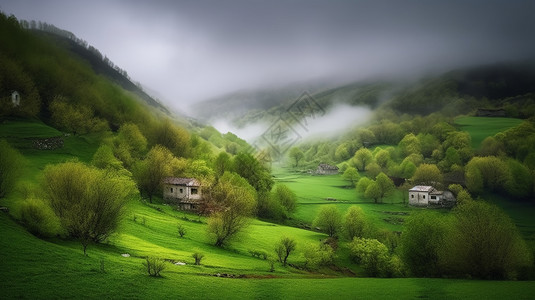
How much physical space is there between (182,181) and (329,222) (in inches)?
1466

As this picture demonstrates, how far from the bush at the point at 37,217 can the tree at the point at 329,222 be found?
62527 millimetres

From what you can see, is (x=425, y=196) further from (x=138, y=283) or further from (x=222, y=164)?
(x=138, y=283)

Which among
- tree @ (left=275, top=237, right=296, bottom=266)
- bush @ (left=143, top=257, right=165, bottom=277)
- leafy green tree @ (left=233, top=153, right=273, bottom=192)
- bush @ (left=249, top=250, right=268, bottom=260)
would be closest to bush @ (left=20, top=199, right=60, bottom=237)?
bush @ (left=143, top=257, right=165, bottom=277)

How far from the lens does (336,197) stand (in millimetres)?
A: 139000

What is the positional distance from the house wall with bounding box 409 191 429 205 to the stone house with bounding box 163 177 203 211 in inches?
3098

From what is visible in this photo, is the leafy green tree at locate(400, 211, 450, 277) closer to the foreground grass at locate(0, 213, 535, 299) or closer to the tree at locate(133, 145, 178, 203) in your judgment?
the foreground grass at locate(0, 213, 535, 299)

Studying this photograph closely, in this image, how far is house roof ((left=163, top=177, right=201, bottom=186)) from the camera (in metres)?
91.6

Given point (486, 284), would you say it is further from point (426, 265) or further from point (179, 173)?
point (179, 173)

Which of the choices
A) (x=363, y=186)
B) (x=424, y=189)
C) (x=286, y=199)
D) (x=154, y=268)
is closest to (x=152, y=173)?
(x=286, y=199)

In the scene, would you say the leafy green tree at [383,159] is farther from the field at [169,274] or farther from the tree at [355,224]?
the field at [169,274]

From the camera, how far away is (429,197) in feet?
425

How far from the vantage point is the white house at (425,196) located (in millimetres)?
129250

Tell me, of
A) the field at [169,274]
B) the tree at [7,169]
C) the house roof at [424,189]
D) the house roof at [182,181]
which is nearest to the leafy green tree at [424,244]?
the field at [169,274]

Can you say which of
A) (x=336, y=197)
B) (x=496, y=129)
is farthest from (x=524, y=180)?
(x=496, y=129)
